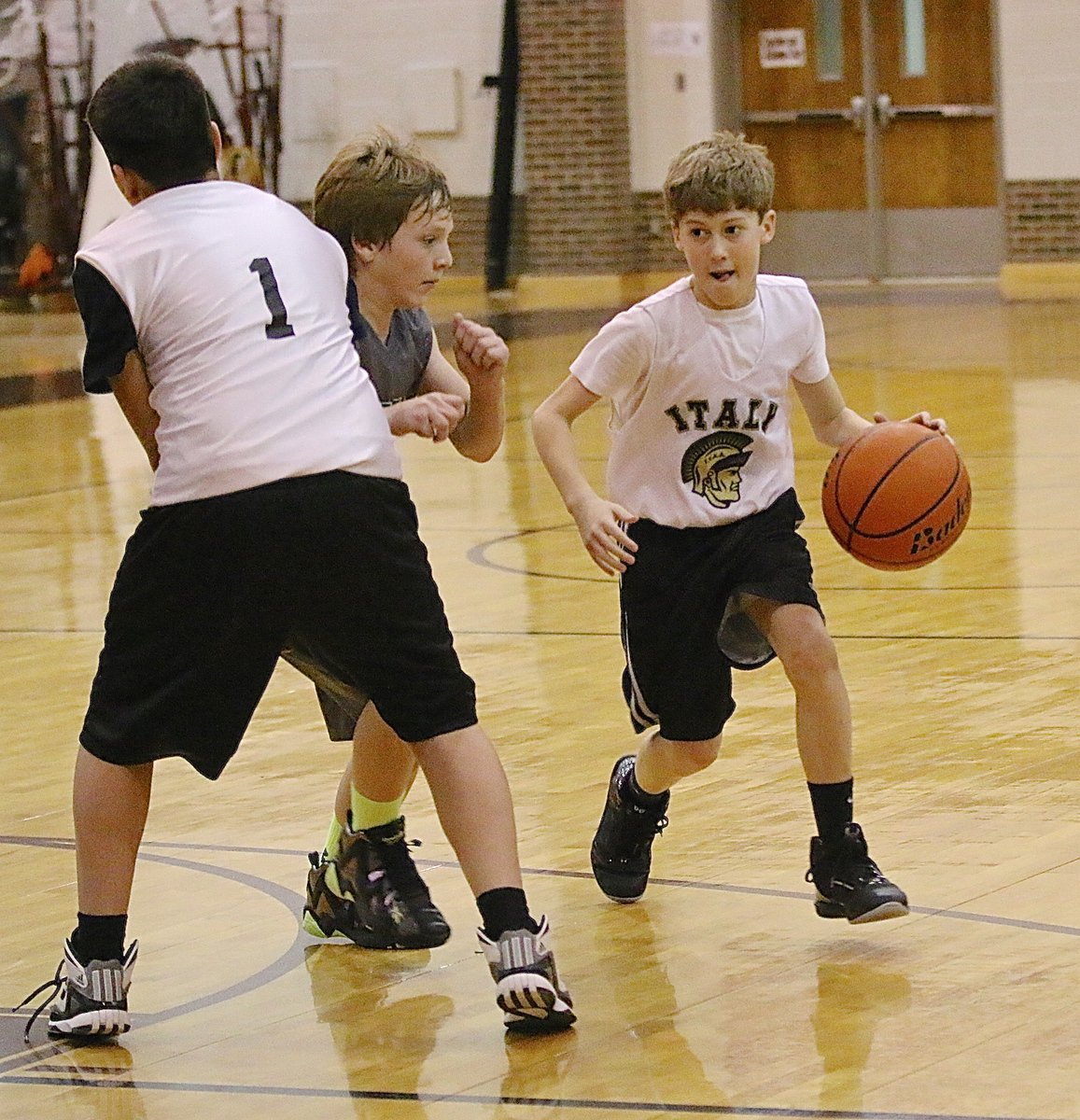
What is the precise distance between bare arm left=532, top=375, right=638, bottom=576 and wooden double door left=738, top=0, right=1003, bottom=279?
1357 cm

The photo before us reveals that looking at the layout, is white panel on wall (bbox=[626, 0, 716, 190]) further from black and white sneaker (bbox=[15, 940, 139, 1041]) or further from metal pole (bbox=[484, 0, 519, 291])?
black and white sneaker (bbox=[15, 940, 139, 1041])

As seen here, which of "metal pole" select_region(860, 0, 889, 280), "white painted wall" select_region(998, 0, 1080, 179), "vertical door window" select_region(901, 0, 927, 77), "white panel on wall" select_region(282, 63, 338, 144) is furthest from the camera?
"white panel on wall" select_region(282, 63, 338, 144)

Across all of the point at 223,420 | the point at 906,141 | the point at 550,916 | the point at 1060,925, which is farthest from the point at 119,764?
the point at 906,141

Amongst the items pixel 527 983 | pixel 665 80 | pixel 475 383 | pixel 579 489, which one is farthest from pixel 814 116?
pixel 527 983

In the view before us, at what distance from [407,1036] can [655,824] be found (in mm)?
791

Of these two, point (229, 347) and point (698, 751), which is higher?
point (229, 347)

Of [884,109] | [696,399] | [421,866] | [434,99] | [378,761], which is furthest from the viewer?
[434,99]

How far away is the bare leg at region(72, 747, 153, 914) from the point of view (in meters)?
3.23

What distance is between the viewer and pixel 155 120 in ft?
10.4

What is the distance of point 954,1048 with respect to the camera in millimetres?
2998

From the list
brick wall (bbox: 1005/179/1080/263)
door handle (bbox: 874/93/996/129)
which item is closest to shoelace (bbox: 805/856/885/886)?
brick wall (bbox: 1005/179/1080/263)

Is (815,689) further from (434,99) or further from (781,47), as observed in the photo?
(434,99)

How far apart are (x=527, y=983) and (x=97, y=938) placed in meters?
0.60

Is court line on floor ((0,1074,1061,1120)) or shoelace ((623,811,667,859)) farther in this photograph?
shoelace ((623,811,667,859))
